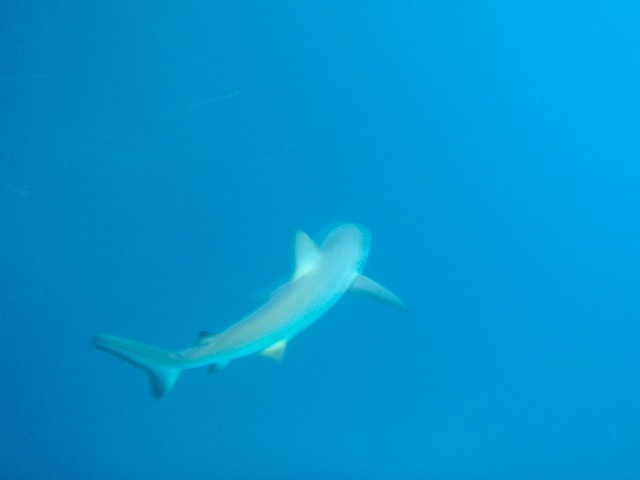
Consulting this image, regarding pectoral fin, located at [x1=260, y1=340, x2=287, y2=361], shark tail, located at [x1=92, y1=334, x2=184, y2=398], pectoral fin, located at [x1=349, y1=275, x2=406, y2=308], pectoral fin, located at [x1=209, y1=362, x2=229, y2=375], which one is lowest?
pectoral fin, located at [x1=209, y1=362, x2=229, y2=375]

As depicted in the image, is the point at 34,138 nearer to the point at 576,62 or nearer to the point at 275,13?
the point at 275,13

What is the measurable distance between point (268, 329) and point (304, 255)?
1.41 feet

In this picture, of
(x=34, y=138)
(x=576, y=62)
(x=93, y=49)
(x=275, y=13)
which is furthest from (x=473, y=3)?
(x=34, y=138)

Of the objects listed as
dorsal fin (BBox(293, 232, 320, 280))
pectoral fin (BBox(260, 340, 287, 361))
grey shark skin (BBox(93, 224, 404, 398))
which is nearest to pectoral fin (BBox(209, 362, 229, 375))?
grey shark skin (BBox(93, 224, 404, 398))

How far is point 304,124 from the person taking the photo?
2871 millimetres

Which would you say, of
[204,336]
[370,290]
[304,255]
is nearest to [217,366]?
[204,336]

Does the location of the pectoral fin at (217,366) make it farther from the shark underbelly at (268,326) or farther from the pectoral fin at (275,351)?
the pectoral fin at (275,351)

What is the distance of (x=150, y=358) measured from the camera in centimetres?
166

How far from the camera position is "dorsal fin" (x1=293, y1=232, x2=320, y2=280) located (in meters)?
1.87

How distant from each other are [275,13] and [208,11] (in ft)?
0.98

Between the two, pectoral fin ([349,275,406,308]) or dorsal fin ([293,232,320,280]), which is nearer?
dorsal fin ([293,232,320,280])

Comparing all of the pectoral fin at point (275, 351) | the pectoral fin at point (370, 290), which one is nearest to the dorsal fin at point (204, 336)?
the pectoral fin at point (275, 351)

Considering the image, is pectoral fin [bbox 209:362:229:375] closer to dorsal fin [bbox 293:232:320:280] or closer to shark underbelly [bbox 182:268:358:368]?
shark underbelly [bbox 182:268:358:368]

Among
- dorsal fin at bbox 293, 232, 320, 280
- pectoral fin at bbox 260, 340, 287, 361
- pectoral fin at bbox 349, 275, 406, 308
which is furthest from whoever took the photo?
pectoral fin at bbox 349, 275, 406, 308
